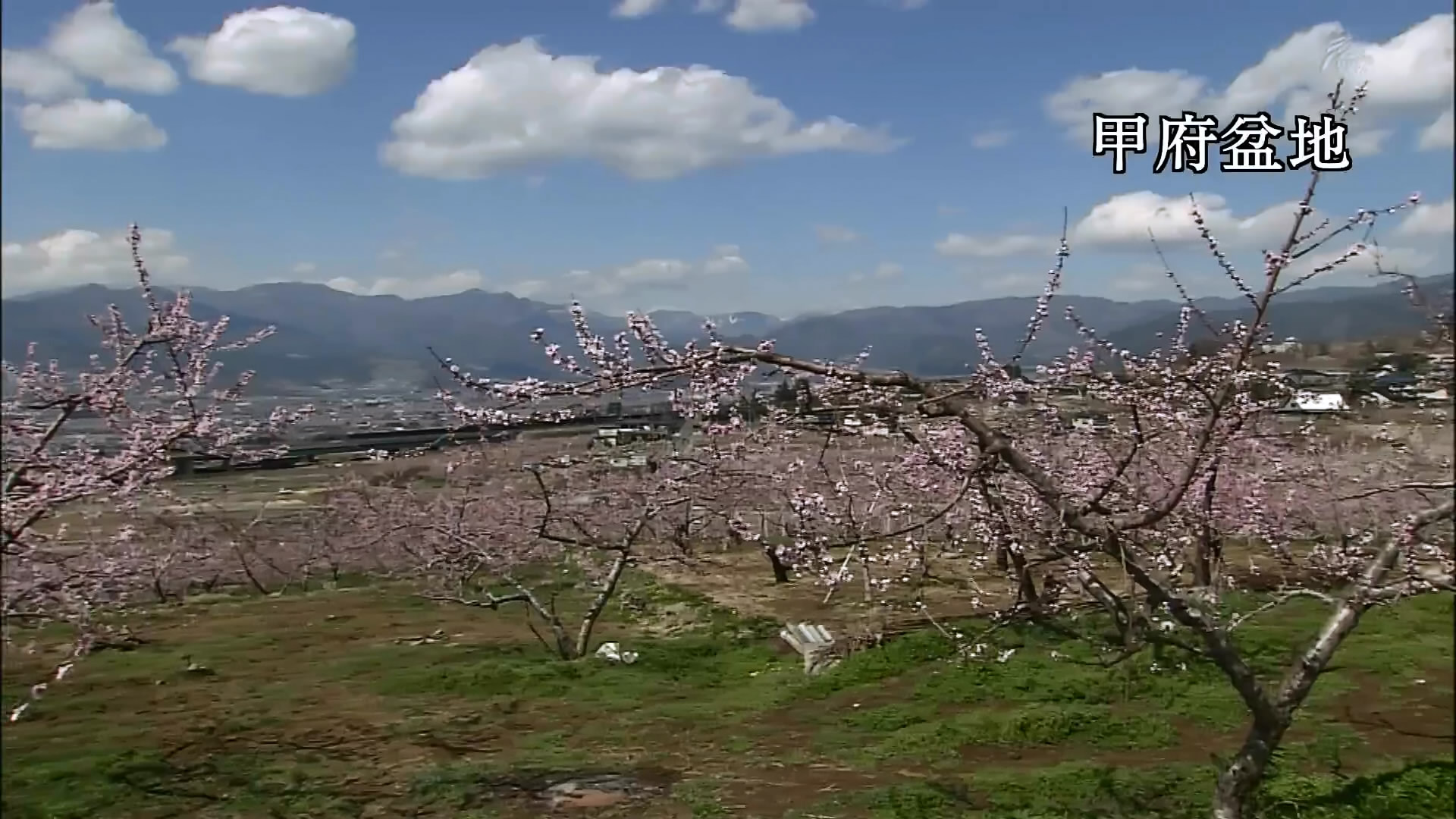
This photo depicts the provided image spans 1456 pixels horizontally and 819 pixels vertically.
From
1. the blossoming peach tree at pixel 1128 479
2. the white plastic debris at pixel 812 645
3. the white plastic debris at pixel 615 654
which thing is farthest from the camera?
the white plastic debris at pixel 615 654

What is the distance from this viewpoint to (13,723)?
8.91m

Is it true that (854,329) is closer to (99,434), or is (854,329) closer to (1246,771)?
(99,434)

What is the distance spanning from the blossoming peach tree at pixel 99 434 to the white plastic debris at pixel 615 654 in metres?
4.41

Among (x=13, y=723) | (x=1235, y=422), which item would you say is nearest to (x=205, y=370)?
(x=13, y=723)

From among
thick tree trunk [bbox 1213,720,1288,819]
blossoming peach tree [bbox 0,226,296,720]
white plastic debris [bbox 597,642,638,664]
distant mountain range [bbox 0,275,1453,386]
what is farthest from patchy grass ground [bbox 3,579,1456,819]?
distant mountain range [bbox 0,275,1453,386]

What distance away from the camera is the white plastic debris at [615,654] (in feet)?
36.8

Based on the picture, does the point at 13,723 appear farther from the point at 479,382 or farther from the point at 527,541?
the point at 527,541

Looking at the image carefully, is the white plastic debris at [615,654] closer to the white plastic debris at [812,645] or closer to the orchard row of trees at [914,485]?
the orchard row of trees at [914,485]

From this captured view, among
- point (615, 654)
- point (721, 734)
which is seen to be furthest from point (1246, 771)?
point (615, 654)

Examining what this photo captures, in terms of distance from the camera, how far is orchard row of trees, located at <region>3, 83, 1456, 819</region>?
14.4ft

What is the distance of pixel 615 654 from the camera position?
1144 centimetres

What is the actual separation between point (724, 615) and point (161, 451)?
870 centimetres

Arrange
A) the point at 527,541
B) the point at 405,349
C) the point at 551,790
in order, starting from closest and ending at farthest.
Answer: the point at 551,790, the point at 527,541, the point at 405,349

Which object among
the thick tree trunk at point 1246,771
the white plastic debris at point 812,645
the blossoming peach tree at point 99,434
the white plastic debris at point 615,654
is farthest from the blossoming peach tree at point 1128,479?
the blossoming peach tree at point 99,434
